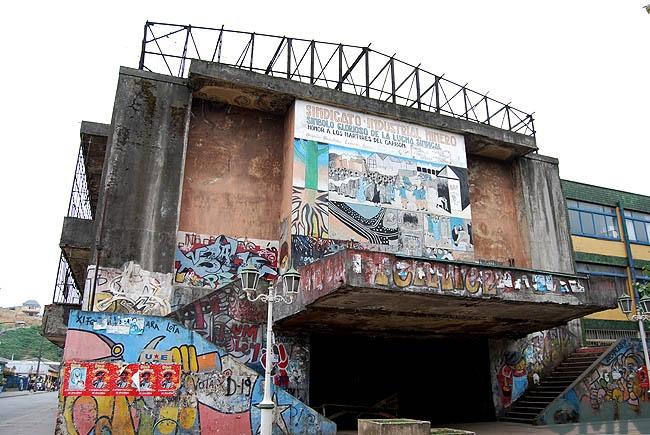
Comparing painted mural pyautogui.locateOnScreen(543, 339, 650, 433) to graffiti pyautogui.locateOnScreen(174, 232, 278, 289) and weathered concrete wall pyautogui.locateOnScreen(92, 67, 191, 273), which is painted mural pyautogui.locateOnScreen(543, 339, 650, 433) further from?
weathered concrete wall pyautogui.locateOnScreen(92, 67, 191, 273)

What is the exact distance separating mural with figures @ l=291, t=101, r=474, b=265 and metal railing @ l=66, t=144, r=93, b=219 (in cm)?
862

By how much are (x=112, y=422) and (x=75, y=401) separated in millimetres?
991

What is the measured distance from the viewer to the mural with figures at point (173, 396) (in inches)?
479

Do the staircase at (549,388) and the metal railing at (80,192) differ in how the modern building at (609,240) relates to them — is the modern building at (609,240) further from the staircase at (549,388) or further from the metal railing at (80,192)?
the metal railing at (80,192)

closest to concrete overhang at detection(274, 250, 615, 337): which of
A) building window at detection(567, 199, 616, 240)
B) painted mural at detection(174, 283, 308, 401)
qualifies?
painted mural at detection(174, 283, 308, 401)

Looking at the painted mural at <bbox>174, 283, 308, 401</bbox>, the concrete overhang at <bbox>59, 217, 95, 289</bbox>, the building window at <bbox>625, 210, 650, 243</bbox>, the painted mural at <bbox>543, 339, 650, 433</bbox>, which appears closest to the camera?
the painted mural at <bbox>174, 283, 308, 401</bbox>

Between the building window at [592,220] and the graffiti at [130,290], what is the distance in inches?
857

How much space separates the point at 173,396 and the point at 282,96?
441 inches

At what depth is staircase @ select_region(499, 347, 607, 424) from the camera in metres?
17.8

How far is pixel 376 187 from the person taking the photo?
1903 cm

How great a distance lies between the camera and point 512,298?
45.3 feet

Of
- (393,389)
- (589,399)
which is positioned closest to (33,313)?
(393,389)

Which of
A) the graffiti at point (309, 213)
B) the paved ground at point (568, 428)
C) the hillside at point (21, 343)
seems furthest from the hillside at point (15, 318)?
the paved ground at point (568, 428)

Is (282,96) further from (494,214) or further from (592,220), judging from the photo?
(592,220)
